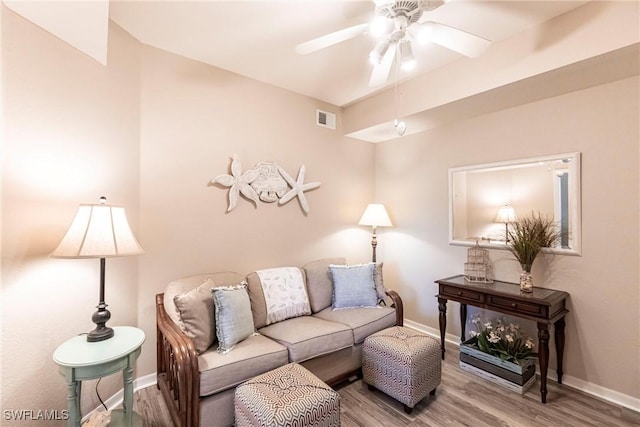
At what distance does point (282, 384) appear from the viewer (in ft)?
5.48

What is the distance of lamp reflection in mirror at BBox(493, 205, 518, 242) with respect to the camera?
9.04 feet

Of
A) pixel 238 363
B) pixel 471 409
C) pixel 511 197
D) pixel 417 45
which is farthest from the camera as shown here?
pixel 511 197

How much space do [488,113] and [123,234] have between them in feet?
10.9

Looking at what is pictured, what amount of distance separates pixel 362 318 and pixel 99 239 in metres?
2.03

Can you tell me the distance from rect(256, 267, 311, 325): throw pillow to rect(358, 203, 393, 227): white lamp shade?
3.88 feet

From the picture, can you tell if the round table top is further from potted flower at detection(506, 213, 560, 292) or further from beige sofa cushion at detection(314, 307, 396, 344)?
potted flower at detection(506, 213, 560, 292)

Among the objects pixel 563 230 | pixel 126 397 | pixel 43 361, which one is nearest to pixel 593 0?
pixel 563 230

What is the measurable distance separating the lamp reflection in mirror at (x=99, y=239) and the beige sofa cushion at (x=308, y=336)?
3.63 ft

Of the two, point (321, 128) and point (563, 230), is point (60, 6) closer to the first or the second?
point (321, 128)

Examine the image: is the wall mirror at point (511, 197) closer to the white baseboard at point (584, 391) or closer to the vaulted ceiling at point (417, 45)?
the vaulted ceiling at point (417, 45)

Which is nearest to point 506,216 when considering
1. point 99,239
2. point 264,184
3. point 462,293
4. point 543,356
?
point 462,293

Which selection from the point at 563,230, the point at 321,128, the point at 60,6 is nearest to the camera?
the point at 60,6

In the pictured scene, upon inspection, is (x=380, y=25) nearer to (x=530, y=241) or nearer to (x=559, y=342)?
(x=530, y=241)

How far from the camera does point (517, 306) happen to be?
2.31 m
